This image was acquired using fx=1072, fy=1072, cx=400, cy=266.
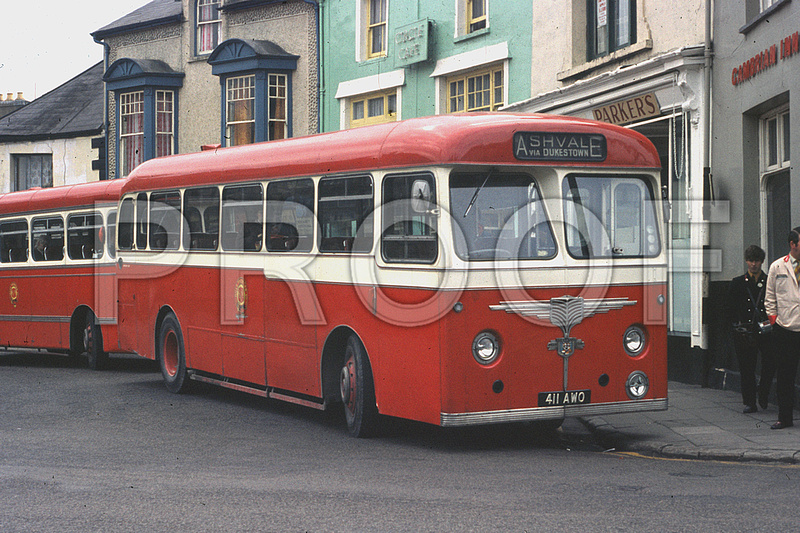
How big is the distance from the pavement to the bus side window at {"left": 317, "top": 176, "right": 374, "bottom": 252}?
2.96 metres

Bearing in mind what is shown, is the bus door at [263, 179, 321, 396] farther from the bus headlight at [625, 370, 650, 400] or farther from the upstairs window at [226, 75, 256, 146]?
the upstairs window at [226, 75, 256, 146]

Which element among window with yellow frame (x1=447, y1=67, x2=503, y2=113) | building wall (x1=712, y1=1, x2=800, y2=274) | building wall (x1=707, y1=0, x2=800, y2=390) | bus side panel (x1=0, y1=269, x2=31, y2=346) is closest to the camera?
building wall (x1=707, y1=0, x2=800, y2=390)

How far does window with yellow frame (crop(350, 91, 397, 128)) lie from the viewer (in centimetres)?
2302

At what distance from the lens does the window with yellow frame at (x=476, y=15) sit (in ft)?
66.9

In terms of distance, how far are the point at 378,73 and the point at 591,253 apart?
1466cm

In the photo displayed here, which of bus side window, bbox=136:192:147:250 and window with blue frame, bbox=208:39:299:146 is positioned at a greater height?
window with blue frame, bbox=208:39:299:146

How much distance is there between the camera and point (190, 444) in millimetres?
9562

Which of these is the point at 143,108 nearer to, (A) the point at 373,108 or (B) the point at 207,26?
(B) the point at 207,26

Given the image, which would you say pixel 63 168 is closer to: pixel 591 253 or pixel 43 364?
pixel 43 364

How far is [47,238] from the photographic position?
17.8 metres

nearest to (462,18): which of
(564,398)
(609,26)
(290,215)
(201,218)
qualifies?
(609,26)

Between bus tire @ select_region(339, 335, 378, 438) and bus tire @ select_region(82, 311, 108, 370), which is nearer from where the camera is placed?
bus tire @ select_region(339, 335, 378, 438)

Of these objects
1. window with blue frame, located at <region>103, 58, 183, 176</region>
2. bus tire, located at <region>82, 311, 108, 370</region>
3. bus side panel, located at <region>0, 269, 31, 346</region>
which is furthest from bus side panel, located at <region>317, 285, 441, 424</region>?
window with blue frame, located at <region>103, 58, 183, 176</region>

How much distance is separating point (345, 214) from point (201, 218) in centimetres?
323
